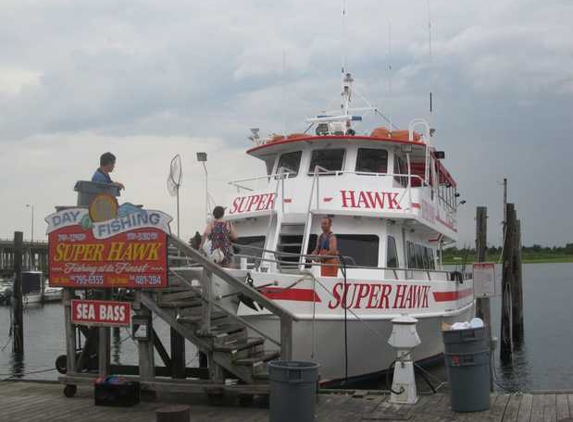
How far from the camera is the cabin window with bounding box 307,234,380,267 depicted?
13211 millimetres

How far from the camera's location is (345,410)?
8.20 m

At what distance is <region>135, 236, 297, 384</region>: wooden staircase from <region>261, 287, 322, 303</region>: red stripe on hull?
132cm

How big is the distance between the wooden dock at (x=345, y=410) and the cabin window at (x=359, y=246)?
4455 millimetres

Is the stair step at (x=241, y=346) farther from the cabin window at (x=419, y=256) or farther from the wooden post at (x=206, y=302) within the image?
the cabin window at (x=419, y=256)

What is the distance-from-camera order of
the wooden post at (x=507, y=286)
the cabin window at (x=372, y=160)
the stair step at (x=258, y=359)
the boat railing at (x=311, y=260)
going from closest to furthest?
the stair step at (x=258, y=359) → the boat railing at (x=311, y=260) → the cabin window at (x=372, y=160) → the wooden post at (x=507, y=286)

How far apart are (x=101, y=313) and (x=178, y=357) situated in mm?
1555

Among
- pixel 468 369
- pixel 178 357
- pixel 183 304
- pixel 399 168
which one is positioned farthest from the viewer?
pixel 399 168

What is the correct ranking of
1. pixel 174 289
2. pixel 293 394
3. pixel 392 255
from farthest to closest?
pixel 392 255
pixel 174 289
pixel 293 394

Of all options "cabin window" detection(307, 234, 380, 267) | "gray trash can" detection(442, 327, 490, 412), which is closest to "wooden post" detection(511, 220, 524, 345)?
"cabin window" detection(307, 234, 380, 267)

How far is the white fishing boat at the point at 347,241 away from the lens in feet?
36.4

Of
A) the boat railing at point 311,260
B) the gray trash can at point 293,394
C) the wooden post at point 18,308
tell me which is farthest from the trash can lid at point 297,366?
the wooden post at point 18,308

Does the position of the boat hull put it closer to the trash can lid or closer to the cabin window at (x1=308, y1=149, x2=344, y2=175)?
the trash can lid

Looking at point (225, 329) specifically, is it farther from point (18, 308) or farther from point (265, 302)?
point (18, 308)

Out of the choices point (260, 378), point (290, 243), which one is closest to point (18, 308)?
point (290, 243)
